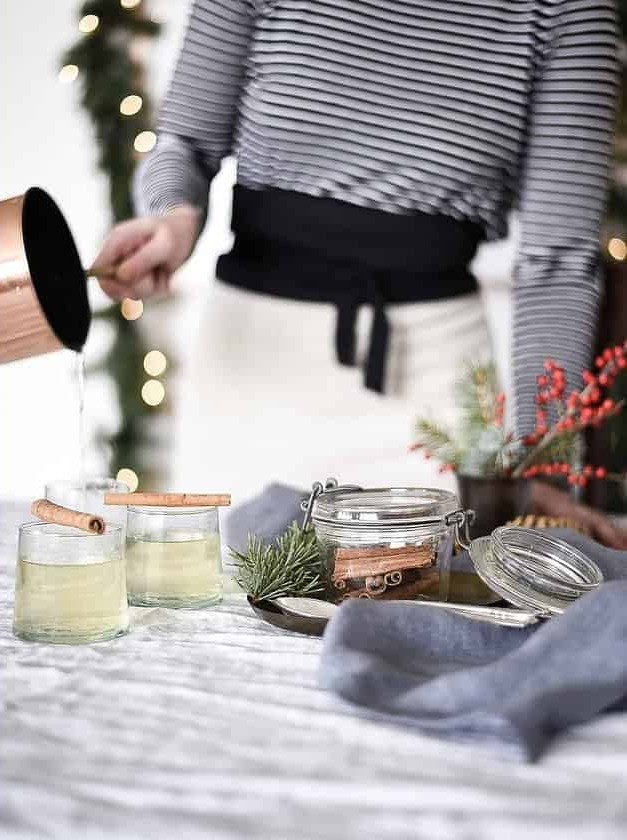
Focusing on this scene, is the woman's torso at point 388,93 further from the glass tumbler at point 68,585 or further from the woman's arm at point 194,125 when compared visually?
the glass tumbler at point 68,585

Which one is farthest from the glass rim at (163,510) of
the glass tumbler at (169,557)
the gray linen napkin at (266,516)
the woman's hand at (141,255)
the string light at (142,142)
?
the string light at (142,142)

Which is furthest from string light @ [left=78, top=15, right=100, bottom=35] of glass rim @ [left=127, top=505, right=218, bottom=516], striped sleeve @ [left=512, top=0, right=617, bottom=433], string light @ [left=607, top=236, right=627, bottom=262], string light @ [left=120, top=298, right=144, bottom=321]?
glass rim @ [left=127, top=505, right=218, bottom=516]

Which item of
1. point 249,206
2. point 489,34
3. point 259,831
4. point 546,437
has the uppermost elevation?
point 489,34

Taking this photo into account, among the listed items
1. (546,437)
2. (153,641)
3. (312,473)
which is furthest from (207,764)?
(312,473)

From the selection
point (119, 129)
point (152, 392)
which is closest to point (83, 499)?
point (152, 392)

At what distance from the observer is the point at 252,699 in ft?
1.80

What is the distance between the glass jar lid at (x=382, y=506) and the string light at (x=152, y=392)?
196 centimetres

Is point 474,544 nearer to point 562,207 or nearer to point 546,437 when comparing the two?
point 546,437

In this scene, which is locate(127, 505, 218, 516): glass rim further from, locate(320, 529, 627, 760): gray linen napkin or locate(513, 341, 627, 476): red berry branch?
locate(513, 341, 627, 476): red berry branch

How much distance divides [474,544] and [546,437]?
277 mm

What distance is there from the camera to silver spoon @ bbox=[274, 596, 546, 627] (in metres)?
0.63

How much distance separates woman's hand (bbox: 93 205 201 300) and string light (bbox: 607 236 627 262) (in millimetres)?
1559

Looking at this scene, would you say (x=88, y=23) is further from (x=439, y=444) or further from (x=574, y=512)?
(x=574, y=512)

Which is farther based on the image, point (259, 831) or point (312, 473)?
point (312, 473)
